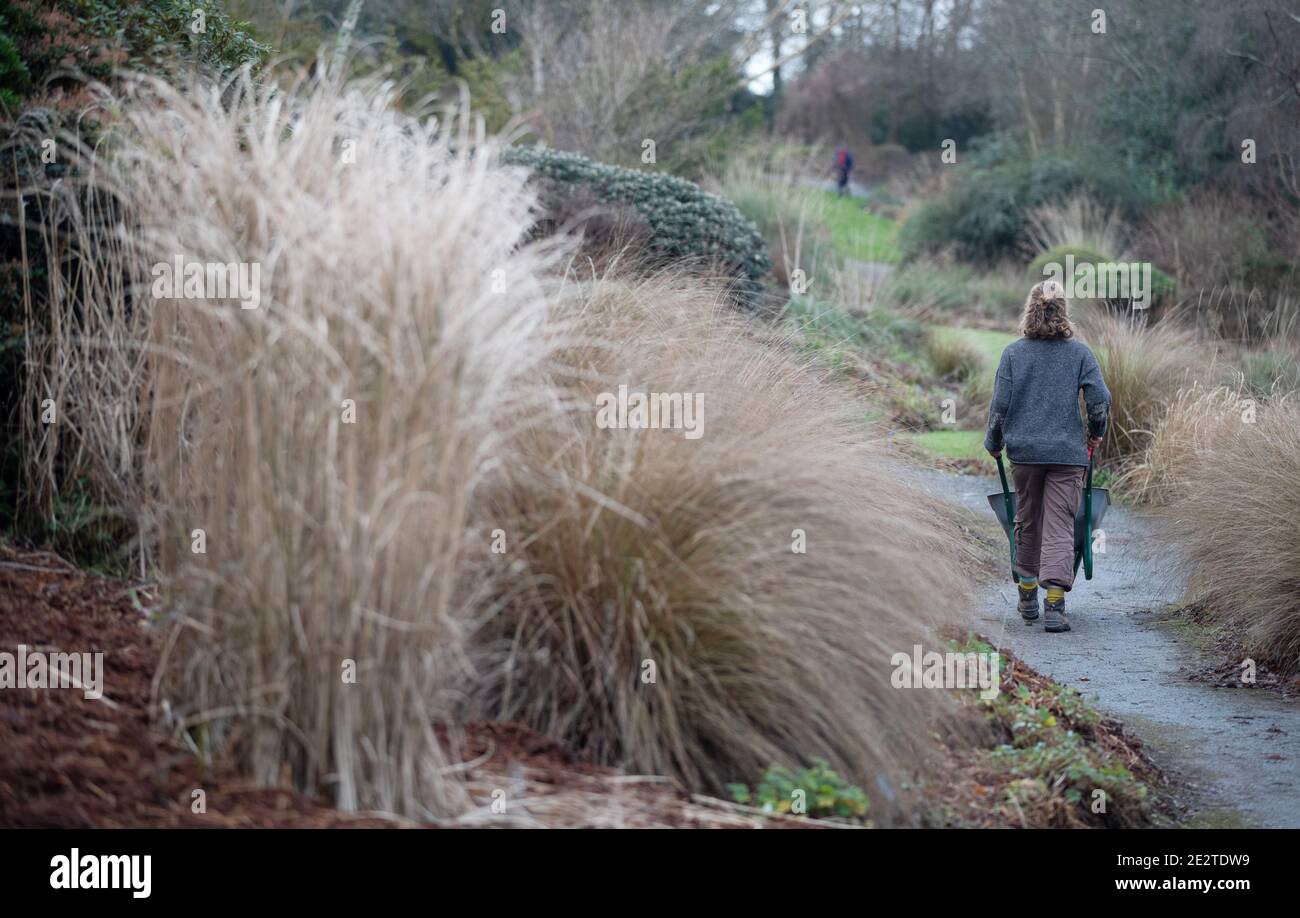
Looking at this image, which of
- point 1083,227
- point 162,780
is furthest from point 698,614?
point 1083,227

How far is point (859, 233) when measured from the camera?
2086 cm

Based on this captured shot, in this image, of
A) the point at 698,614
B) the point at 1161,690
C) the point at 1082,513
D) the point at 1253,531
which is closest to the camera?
the point at 698,614

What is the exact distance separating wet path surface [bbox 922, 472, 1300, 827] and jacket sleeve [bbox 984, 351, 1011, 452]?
93 centimetres

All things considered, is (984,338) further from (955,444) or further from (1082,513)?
(1082,513)

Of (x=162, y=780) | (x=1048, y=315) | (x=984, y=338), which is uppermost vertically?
(x=1048, y=315)

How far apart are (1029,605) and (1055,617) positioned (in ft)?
0.64

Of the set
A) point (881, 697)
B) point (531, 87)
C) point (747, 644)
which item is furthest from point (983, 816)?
point (531, 87)

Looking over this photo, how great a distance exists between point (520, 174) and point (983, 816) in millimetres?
2613

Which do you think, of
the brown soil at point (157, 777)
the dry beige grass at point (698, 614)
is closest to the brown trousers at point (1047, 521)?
the dry beige grass at point (698, 614)

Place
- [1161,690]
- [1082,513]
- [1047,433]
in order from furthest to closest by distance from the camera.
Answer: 1. [1082,513]
2. [1047,433]
3. [1161,690]

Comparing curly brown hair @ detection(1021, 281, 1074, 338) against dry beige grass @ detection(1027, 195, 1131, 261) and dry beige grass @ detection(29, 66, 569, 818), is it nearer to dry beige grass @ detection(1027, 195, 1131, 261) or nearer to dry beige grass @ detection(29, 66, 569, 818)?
dry beige grass @ detection(29, 66, 569, 818)

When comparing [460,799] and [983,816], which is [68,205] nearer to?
[460,799]

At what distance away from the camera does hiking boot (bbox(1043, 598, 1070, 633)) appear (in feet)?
23.3
